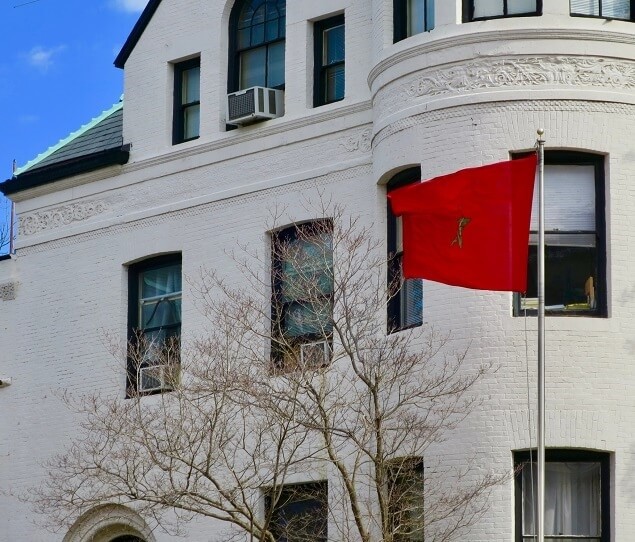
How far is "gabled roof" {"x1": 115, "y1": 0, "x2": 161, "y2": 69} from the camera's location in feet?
102

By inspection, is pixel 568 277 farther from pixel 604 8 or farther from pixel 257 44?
pixel 257 44

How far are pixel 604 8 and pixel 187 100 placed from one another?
779cm

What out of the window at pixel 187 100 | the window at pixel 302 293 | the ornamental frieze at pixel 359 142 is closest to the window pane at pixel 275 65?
the window at pixel 187 100

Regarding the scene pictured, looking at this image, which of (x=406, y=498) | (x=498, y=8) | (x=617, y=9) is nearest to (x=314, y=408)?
(x=406, y=498)

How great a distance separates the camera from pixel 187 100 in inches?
1203

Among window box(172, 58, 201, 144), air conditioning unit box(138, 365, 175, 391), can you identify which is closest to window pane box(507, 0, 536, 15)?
window box(172, 58, 201, 144)

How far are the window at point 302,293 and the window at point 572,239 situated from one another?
2.64 metres

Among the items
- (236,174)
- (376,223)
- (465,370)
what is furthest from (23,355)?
(465,370)

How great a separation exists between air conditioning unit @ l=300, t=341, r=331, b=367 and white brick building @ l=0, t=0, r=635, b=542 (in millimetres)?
1216

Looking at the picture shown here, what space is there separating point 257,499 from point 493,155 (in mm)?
5938

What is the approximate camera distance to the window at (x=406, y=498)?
2352cm

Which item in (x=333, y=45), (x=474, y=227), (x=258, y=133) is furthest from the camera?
(x=258, y=133)

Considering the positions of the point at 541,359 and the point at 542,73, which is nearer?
the point at 541,359

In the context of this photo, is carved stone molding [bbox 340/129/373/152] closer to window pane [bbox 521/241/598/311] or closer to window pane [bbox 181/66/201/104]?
window pane [bbox 521/241/598/311]
